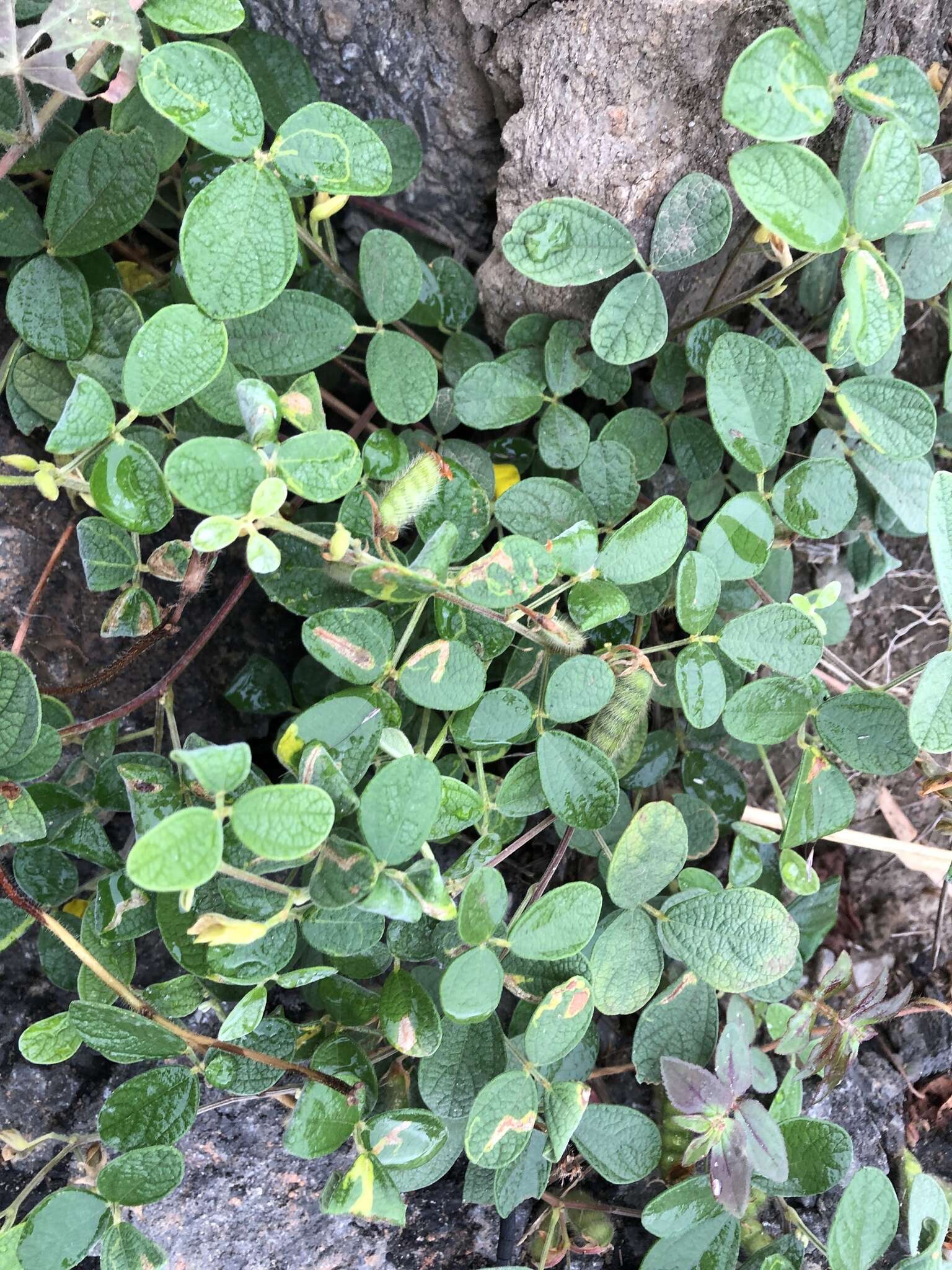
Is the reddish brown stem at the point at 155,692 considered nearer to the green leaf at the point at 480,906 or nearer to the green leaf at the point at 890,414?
the green leaf at the point at 480,906

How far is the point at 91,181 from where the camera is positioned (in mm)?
1191

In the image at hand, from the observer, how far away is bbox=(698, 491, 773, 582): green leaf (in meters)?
1.18

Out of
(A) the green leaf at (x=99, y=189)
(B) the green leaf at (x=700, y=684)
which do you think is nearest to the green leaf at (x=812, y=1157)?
(B) the green leaf at (x=700, y=684)

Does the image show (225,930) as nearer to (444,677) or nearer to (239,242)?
(444,677)

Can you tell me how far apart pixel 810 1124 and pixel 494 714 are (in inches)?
28.1

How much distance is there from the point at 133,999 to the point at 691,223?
3.96 ft

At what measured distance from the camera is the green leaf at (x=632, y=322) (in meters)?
1.25

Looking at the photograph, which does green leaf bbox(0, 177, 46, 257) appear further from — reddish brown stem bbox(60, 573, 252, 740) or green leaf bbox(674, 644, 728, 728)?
green leaf bbox(674, 644, 728, 728)

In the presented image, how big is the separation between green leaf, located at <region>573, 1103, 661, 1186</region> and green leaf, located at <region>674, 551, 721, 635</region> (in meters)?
0.66

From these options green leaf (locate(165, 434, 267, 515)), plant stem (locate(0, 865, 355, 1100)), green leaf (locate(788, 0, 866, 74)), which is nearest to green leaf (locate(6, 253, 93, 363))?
green leaf (locate(165, 434, 267, 515))

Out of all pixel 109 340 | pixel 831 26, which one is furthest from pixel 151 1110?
pixel 831 26

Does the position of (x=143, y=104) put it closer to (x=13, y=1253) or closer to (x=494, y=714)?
(x=494, y=714)

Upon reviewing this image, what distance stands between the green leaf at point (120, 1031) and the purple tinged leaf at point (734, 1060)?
2.28ft

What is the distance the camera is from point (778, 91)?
37.6 inches
